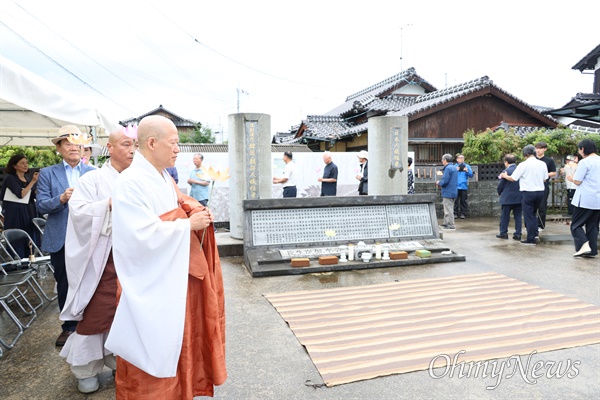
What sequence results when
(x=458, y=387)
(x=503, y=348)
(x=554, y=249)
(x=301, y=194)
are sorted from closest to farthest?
(x=458, y=387), (x=503, y=348), (x=554, y=249), (x=301, y=194)

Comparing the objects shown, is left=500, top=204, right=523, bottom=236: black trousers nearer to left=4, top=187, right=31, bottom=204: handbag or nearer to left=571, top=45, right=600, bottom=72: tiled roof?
left=4, top=187, right=31, bottom=204: handbag

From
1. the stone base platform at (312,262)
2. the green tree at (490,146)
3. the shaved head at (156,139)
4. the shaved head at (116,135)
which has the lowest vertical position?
the stone base platform at (312,262)


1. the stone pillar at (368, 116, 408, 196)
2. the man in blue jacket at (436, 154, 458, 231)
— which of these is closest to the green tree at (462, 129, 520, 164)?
the man in blue jacket at (436, 154, 458, 231)

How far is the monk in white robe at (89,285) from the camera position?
3025 mm

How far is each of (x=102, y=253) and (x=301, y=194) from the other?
9.25 meters

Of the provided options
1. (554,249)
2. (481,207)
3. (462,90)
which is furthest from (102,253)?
(462,90)

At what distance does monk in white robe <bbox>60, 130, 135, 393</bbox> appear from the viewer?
3025 millimetres

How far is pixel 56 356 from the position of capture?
143 inches

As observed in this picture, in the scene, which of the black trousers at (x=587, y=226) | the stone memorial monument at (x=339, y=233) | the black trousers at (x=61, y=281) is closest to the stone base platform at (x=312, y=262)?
the stone memorial monument at (x=339, y=233)

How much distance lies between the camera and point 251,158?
8445 millimetres

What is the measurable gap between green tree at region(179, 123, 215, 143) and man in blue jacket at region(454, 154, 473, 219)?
28608mm

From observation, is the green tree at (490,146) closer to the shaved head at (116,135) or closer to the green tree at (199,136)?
the shaved head at (116,135)

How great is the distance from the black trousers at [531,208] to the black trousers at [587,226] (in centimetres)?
100

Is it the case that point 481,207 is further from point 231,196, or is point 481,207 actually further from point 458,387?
point 458,387
